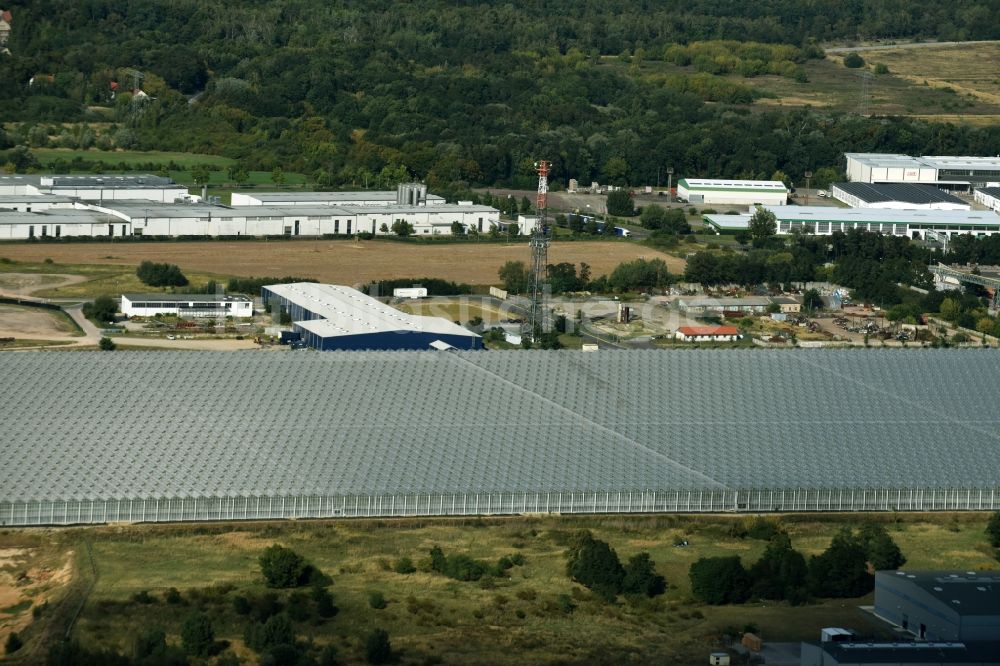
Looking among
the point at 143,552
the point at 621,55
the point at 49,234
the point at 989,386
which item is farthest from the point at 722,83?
the point at 143,552

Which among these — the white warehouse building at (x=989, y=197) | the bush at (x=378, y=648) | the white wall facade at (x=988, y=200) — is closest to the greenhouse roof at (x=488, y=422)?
the bush at (x=378, y=648)

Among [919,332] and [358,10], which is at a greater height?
[358,10]

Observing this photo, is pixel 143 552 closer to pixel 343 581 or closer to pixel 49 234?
pixel 343 581

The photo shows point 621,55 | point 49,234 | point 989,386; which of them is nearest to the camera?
point 989,386

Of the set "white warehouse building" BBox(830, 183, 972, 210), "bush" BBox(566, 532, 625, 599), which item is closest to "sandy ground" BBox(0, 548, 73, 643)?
"bush" BBox(566, 532, 625, 599)

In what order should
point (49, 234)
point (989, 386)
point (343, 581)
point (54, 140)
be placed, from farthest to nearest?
point (54, 140), point (49, 234), point (989, 386), point (343, 581)

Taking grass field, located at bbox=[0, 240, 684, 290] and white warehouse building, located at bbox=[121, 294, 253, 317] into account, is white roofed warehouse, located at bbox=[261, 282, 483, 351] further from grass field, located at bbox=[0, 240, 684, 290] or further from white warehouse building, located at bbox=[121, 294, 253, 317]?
grass field, located at bbox=[0, 240, 684, 290]
